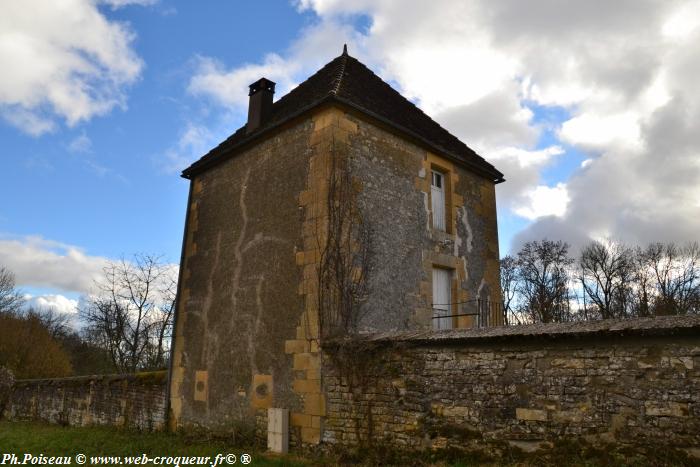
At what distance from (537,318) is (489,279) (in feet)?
76.0

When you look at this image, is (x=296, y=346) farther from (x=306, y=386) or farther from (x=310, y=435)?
(x=310, y=435)

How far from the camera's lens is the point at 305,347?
8547mm

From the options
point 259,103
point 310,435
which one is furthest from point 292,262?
point 259,103

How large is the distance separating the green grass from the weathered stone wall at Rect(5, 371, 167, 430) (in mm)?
529

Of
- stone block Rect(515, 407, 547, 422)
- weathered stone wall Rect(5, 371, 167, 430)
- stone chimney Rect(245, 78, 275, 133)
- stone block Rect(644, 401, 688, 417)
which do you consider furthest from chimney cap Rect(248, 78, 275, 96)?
stone block Rect(644, 401, 688, 417)

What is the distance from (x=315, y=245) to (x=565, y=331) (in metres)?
4.41

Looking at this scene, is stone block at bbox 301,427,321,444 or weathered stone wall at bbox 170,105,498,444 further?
weathered stone wall at bbox 170,105,498,444

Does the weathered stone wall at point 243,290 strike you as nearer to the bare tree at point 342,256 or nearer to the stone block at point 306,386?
the stone block at point 306,386

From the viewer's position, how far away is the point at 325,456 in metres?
7.77

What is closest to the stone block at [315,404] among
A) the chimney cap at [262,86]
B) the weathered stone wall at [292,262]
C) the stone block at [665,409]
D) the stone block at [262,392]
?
the weathered stone wall at [292,262]

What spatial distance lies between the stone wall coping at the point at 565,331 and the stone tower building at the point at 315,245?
5.71 feet

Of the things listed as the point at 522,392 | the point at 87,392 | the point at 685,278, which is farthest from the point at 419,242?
the point at 685,278

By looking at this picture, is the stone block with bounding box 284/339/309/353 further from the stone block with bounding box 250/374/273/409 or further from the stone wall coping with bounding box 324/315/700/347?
the stone wall coping with bounding box 324/315/700/347

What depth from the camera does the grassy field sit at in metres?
5.29
